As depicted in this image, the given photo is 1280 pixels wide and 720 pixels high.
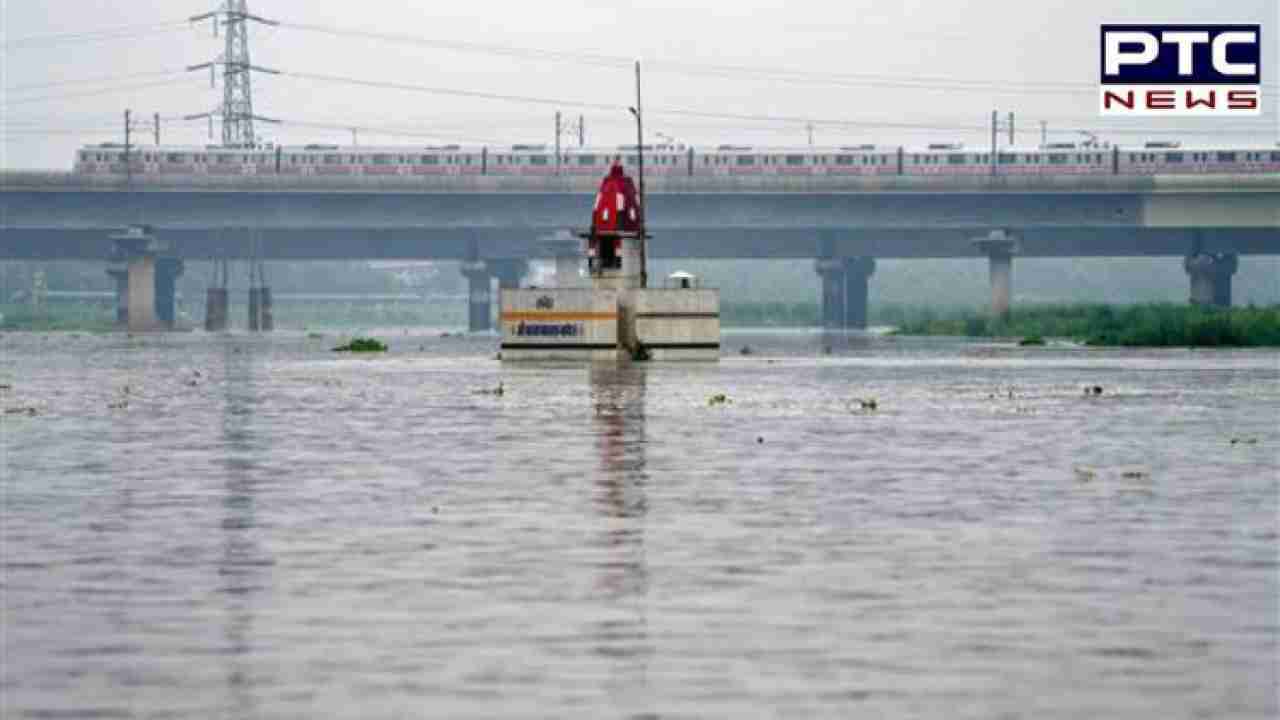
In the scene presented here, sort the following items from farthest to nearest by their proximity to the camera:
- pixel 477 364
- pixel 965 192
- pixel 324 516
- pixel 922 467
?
pixel 965 192 < pixel 477 364 < pixel 922 467 < pixel 324 516

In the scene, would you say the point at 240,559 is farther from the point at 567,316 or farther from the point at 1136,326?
the point at 1136,326

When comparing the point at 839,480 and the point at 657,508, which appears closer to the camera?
the point at 657,508

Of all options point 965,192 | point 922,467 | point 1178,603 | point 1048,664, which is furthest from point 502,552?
point 965,192

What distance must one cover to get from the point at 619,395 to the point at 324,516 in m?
34.6

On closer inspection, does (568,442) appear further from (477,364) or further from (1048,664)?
(477,364)

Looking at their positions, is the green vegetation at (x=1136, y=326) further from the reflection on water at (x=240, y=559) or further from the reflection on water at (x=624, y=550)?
the reflection on water at (x=240, y=559)

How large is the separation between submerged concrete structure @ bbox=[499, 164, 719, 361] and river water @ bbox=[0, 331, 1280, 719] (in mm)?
49332

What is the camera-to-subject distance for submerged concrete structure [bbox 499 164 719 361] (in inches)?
3903

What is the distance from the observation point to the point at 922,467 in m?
34.9

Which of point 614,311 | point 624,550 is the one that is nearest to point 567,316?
point 614,311

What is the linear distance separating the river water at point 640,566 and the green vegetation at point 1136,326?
265 ft

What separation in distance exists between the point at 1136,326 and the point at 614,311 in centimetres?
5555

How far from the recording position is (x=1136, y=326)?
148m

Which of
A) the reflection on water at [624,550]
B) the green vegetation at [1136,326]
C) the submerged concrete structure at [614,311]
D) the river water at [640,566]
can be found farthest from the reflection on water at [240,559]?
the green vegetation at [1136,326]
